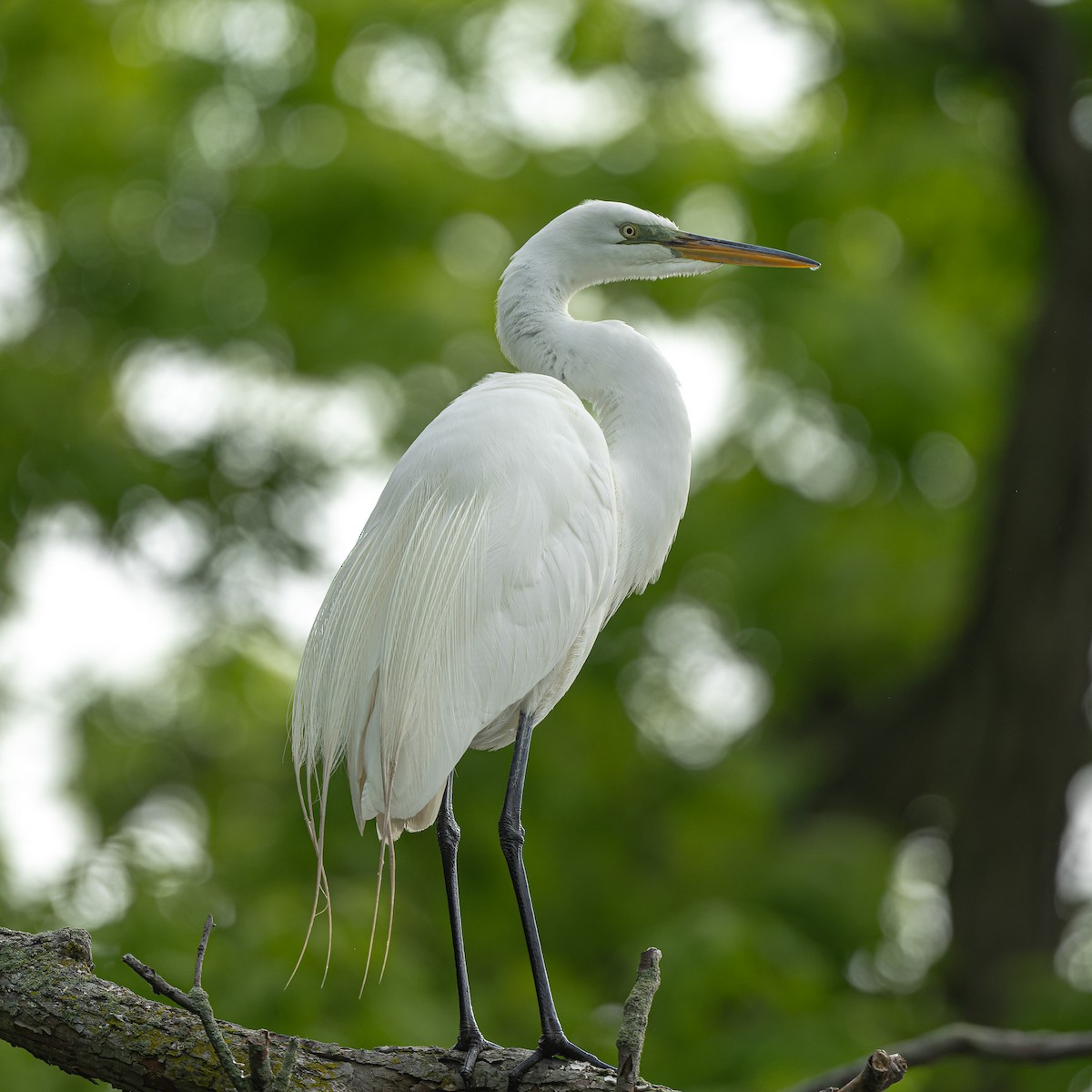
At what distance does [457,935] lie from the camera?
306 cm

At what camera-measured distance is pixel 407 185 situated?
7531 mm

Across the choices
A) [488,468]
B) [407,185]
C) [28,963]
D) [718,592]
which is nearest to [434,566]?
[488,468]

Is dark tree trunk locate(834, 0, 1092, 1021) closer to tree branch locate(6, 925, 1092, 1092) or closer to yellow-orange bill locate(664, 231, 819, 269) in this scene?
yellow-orange bill locate(664, 231, 819, 269)

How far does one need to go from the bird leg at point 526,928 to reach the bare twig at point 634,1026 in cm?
46

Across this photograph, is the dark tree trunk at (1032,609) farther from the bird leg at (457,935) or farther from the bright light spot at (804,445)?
the bird leg at (457,935)

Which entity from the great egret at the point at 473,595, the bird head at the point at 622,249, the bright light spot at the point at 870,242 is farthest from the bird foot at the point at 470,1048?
the bright light spot at the point at 870,242

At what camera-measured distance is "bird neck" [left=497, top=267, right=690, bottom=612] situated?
11.2 ft

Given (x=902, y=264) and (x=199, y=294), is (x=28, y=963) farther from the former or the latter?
(x=902, y=264)

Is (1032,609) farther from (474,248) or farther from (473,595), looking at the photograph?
(473,595)

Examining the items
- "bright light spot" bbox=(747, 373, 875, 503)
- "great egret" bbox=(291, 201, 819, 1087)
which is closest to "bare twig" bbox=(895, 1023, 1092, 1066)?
"great egret" bbox=(291, 201, 819, 1087)

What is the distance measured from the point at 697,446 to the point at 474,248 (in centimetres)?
167

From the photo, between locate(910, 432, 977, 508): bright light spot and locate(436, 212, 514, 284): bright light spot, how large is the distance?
102 inches

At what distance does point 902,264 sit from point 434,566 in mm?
7430

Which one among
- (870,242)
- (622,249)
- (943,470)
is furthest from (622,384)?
(870,242)
